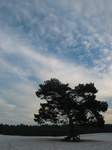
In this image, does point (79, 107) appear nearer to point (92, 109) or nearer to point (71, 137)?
point (92, 109)

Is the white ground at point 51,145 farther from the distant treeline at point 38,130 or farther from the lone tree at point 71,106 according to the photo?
the distant treeline at point 38,130

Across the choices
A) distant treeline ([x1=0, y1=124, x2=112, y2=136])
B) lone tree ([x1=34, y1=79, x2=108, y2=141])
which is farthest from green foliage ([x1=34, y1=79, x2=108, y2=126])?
distant treeline ([x1=0, y1=124, x2=112, y2=136])

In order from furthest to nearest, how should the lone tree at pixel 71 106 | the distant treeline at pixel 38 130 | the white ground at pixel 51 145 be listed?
the distant treeline at pixel 38 130 < the lone tree at pixel 71 106 < the white ground at pixel 51 145

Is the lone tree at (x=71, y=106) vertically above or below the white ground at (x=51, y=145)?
above

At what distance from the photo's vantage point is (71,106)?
6056 cm

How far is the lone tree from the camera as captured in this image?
60.9 metres

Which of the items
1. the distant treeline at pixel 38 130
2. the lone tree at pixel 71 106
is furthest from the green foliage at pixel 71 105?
the distant treeline at pixel 38 130

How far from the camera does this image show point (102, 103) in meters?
63.2

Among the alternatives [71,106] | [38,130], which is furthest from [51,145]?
[38,130]

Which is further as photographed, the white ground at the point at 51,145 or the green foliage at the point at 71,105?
the green foliage at the point at 71,105

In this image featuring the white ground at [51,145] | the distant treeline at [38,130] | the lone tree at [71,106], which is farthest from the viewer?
the distant treeline at [38,130]

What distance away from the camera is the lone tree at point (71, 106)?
200 feet

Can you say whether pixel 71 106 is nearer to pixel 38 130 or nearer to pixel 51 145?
pixel 51 145

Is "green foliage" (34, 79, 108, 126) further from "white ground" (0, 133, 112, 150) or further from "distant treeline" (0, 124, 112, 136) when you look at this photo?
"distant treeline" (0, 124, 112, 136)
